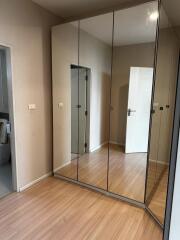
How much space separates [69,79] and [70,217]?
2087 mm

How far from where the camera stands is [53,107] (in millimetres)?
3117

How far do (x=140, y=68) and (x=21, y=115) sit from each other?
5.97ft

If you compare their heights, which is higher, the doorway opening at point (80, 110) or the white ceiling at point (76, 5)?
the white ceiling at point (76, 5)

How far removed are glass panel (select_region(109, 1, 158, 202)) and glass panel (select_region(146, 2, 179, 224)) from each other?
12 centimetres

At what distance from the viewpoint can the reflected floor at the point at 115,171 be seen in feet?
8.41

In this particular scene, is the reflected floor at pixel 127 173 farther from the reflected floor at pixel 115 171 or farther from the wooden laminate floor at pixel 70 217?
the wooden laminate floor at pixel 70 217

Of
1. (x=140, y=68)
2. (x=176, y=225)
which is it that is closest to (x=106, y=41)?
(x=140, y=68)

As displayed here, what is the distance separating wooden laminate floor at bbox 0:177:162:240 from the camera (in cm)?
194

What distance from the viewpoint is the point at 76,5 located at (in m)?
2.71

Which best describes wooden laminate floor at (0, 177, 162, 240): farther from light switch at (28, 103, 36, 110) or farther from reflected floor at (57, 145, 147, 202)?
light switch at (28, 103, 36, 110)

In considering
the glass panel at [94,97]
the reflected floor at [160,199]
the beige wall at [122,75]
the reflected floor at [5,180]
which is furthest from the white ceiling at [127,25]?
the reflected floor at [5,180]

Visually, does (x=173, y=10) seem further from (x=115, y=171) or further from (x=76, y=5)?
(x=115, y=171)

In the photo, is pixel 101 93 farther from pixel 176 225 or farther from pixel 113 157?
pixel 176 225

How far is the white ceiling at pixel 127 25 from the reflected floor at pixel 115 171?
157 cm
